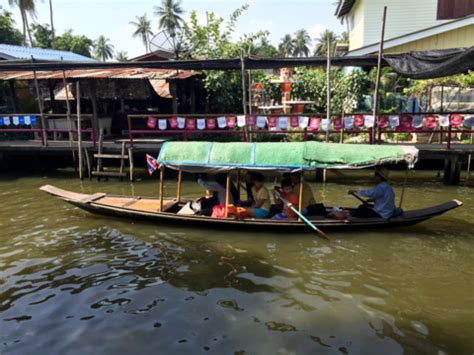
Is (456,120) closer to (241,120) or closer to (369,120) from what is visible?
(369,120)

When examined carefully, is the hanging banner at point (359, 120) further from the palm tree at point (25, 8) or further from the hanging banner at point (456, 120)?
the palm tree at point (25, 8)

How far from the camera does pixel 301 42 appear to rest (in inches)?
2906

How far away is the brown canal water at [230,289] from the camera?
5.22m

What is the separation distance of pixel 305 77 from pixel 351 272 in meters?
15.7

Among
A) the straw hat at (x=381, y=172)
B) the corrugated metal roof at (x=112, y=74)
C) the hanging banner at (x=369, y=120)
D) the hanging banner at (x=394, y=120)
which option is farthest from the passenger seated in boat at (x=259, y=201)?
the corrugated metal roof at (x=112, y=74)

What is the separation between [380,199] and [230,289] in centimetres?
402

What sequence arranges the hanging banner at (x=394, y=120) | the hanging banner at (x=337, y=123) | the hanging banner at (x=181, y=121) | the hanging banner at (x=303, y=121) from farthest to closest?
the hanging banner at (x=181, y=121), the hanging banner at (x=337, y=123), the hanging banner at (x=303, y=121), the hanging banner at (x=394, y=120)

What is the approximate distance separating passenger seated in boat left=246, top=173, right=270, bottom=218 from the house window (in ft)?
49.9

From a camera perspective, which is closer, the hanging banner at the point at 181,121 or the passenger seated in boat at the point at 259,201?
the passenger seated in boat at the point at 259,201

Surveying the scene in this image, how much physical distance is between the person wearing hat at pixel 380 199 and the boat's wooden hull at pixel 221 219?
16cm

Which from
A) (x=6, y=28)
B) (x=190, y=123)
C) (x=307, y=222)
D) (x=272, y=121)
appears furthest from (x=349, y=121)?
(x=6, y=28)

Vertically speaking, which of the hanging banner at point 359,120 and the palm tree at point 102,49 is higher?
the palm tree at point 102,49

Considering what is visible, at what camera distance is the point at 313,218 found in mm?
8805

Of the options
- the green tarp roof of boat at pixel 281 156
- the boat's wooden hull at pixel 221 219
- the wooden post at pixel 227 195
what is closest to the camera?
the green tarp roof of boat at pixel 281 156
